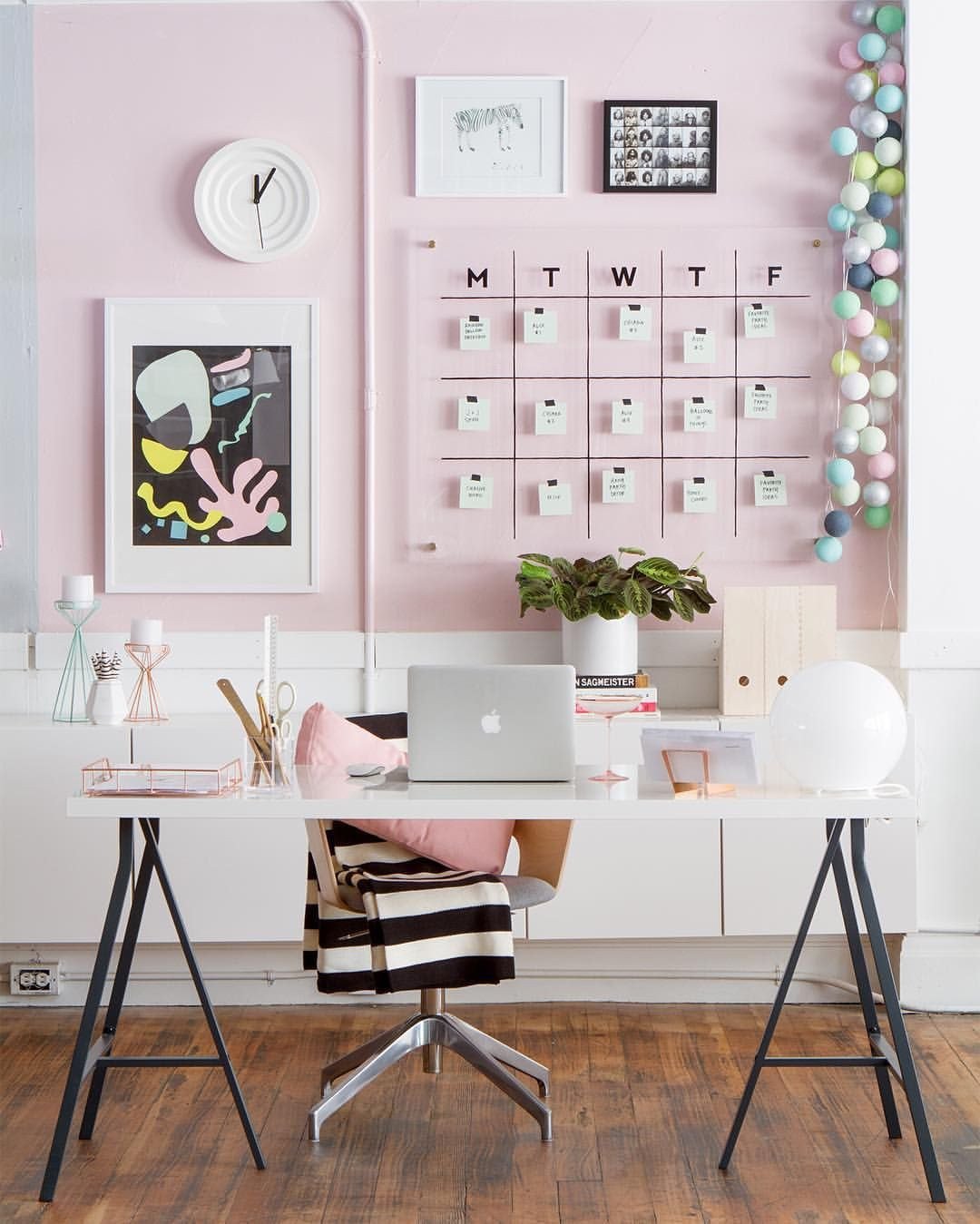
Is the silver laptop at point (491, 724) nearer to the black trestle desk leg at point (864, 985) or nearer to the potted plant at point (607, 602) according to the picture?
the black trestle desk leg at point (864, 985)

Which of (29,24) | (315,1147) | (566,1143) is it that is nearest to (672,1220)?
(566,1143)

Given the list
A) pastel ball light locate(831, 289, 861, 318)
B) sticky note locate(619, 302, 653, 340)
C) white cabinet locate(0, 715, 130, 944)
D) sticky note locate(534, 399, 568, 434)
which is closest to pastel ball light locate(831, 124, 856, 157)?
pastel ball light locate(831, 289, 861, 318)

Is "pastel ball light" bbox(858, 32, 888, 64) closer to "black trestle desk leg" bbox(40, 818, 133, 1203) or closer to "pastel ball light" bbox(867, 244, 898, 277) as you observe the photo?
"pastel ball light" bbox(867, 244, 898, 277)

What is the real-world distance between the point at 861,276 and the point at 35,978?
276cm

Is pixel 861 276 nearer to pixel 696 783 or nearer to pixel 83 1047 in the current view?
pixel 696 783

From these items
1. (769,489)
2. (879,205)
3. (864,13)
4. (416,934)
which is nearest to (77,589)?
(416,934)

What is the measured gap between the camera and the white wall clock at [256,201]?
3.47m

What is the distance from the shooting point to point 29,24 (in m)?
3.49

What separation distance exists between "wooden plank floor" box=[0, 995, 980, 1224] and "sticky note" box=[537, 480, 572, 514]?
1.29 m

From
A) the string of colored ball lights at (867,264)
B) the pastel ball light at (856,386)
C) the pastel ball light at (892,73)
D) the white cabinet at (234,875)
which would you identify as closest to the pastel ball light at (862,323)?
the string of colored ball lights at (867,264)

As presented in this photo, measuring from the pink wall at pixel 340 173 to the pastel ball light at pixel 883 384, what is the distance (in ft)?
1.26

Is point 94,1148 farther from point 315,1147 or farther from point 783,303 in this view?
point 783,303

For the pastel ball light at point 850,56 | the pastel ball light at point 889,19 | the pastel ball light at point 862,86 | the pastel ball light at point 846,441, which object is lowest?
the pastel ball light at point 846,441

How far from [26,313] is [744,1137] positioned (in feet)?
8.67
